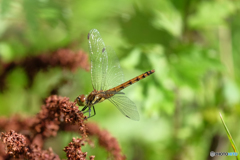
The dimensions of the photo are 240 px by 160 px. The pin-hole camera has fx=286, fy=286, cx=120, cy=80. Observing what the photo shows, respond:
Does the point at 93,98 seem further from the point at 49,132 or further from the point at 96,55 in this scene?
the point at 49,132

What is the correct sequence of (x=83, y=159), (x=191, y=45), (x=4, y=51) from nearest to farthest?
(x=83, y=159)
(x=4, y=51)
(x=191, y=45)

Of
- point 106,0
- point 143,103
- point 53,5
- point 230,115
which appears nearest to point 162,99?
point 143,103

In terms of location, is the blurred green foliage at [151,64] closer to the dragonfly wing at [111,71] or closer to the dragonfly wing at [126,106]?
the dragonfly wing at [111,71]

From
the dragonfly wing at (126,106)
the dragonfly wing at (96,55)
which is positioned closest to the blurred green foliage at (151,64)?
the dragonfly wing at (96,55)

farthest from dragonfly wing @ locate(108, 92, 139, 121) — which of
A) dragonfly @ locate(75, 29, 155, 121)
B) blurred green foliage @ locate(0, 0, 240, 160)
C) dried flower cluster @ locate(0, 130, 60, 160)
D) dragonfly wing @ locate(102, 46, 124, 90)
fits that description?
dried flower cluster @ locate(0, 130, 60, 160)

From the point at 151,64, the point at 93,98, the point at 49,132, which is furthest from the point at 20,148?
the point at 151,64

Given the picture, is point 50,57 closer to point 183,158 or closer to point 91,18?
point 91,18

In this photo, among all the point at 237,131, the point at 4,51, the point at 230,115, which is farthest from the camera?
the point at 237,131
